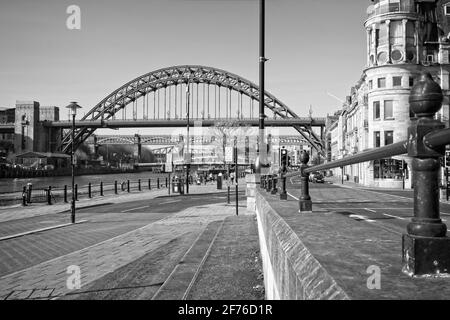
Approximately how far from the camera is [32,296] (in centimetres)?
590

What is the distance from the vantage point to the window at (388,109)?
3903 centimetres

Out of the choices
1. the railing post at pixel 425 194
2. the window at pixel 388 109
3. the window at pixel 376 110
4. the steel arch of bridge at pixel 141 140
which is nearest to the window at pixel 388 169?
the window at pixel 388 109

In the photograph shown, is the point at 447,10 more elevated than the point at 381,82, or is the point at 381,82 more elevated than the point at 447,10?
the point at 447,10

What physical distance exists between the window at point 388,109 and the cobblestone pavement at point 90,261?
31.8 metres

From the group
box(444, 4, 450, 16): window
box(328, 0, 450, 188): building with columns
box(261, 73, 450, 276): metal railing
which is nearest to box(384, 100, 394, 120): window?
box(328, 0, 450, 188): building with columns

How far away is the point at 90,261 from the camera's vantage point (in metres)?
8.25

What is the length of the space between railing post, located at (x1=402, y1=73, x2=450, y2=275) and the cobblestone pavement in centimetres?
574

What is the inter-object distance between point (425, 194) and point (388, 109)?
41.2m

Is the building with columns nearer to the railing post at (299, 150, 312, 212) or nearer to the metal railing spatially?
the railing post at (299, 150, 312, 212)

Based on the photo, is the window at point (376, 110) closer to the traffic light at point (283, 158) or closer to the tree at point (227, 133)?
the traffic light at point (283, 158)

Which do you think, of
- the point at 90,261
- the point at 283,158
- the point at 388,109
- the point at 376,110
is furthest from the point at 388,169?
the point at 90,261

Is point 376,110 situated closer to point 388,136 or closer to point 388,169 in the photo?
point 388,136
